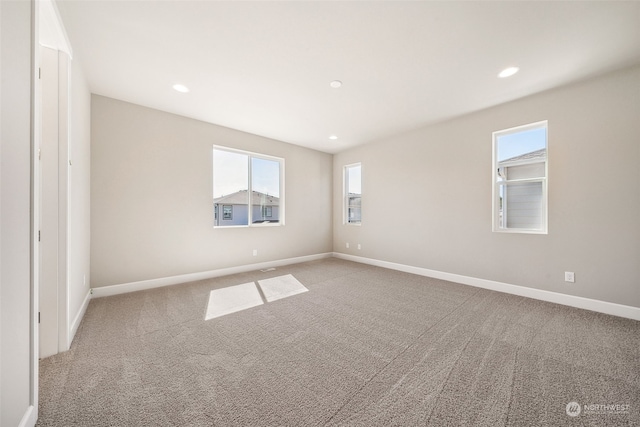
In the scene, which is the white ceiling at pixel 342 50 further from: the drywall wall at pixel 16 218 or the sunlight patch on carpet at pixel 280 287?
the sunlight patch on carpet at pixel 280 287

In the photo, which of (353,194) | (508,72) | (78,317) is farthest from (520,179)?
(78,317)

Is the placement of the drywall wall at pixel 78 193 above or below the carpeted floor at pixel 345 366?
above

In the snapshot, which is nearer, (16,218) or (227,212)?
(16,218)

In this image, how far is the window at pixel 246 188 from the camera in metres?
4.31

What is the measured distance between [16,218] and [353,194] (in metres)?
5.26

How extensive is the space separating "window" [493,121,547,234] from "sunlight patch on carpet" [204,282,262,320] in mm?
3723

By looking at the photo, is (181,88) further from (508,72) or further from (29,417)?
(508,72)

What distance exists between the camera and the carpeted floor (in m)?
1.33

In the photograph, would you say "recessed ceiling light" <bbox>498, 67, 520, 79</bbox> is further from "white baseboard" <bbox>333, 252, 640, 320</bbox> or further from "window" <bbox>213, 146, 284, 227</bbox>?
"window" <bbox>213, 146, 284, 227</bbox>

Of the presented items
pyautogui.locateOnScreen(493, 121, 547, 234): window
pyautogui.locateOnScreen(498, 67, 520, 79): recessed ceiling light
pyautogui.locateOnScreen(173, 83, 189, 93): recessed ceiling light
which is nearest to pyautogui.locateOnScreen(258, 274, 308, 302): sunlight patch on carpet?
pyautogui.locateOnScreen(173, 83, 189, 93): recessed ceiling light

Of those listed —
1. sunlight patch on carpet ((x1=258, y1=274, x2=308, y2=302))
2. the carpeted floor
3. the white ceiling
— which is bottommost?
sunlight patch on carpet ((x1=258, y1=274, x2=308, y2=302))

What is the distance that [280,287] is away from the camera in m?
3.64

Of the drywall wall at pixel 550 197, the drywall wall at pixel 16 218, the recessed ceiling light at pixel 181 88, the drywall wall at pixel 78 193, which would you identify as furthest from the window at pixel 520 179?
the drywall wall at pixel 78 193

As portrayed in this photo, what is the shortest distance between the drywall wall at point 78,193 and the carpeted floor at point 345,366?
0.33 m
